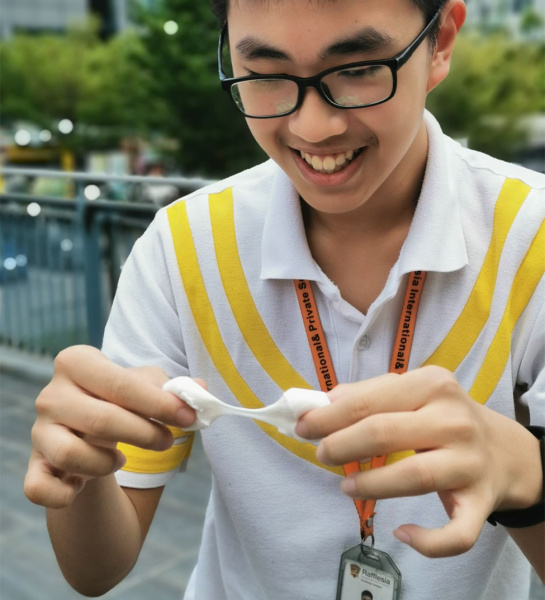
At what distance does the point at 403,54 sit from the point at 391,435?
644 millimetres

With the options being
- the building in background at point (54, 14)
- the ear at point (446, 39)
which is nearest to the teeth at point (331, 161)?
the ear at point (446, 39)

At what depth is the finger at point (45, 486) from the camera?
1.24 meters

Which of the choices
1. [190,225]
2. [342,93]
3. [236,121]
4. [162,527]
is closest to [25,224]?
[162,527]

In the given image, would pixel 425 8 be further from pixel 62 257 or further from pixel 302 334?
pixel 62 257

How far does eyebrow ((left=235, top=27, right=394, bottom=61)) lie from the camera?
1310 millimetres

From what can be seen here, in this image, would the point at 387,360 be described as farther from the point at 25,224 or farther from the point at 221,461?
the point at 25,224

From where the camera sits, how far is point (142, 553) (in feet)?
12.8

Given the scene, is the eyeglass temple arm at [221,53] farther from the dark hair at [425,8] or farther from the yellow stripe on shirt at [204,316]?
the yellow stripe on shirt at [204,316]

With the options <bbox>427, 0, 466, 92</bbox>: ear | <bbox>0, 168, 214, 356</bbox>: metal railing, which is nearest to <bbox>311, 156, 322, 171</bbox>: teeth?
<bbox>427, 0, 466, 92</bbox>: ear

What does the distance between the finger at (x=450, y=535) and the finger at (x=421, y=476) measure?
38mm

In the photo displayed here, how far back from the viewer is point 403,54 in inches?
53.5

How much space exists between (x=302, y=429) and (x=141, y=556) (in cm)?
300

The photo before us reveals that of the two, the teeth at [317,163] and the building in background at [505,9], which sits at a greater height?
the building in background at [505,9]

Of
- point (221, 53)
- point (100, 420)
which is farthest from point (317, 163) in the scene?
point (100, 420)
